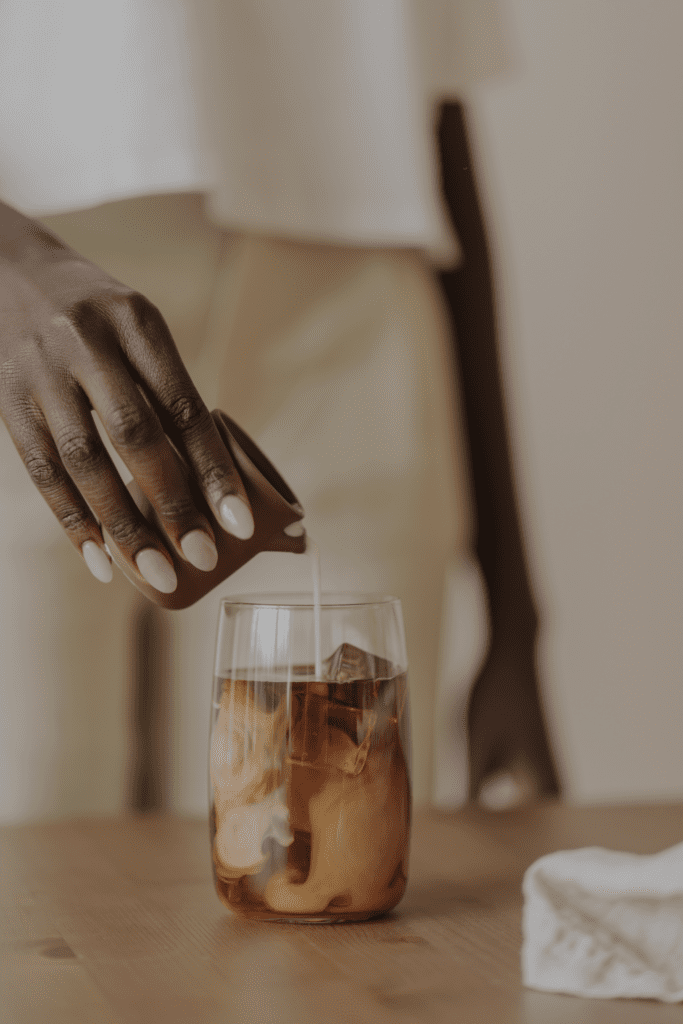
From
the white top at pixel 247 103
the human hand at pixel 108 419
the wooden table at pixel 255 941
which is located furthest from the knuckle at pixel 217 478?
the white top at pixel 247 103

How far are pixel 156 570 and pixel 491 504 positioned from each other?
1008mm

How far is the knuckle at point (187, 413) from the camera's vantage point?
0.63 metres

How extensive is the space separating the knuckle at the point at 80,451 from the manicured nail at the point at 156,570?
2.5 inches

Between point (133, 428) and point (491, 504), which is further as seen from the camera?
point (491, 504)

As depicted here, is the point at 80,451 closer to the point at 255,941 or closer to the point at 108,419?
the point at 108,419

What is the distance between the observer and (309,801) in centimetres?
62

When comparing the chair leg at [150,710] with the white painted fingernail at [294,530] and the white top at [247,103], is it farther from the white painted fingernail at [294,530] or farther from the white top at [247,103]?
the white painted fingernail at [294,530]

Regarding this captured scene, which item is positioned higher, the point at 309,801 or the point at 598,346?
the point at 598,346

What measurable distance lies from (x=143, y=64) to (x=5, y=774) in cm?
76

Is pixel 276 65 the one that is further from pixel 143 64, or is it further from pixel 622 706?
pixel 622 706

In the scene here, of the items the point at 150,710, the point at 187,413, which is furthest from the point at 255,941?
the point at 150,710

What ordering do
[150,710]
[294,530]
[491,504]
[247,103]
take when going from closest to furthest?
[294,530] < [247,103] < [150,710] < [491,504]

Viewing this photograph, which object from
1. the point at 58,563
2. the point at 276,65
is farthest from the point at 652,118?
the point at 58,563

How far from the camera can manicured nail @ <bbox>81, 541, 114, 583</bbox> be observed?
0.65 meters
